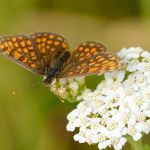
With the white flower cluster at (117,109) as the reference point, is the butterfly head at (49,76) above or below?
above

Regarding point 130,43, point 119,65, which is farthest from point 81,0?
point 119,65

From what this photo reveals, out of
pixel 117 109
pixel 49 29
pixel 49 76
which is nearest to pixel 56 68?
pixel 49 76

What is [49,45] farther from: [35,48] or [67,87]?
[67,87]

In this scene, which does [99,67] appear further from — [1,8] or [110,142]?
[1,8]

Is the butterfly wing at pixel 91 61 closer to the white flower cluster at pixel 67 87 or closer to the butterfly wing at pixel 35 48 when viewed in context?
the white flower cluster at pixel 67 87

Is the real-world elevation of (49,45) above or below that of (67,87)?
above

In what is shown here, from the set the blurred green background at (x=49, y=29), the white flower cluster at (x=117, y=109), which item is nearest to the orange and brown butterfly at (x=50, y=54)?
the white flower cluster at (x=117, y=109)
